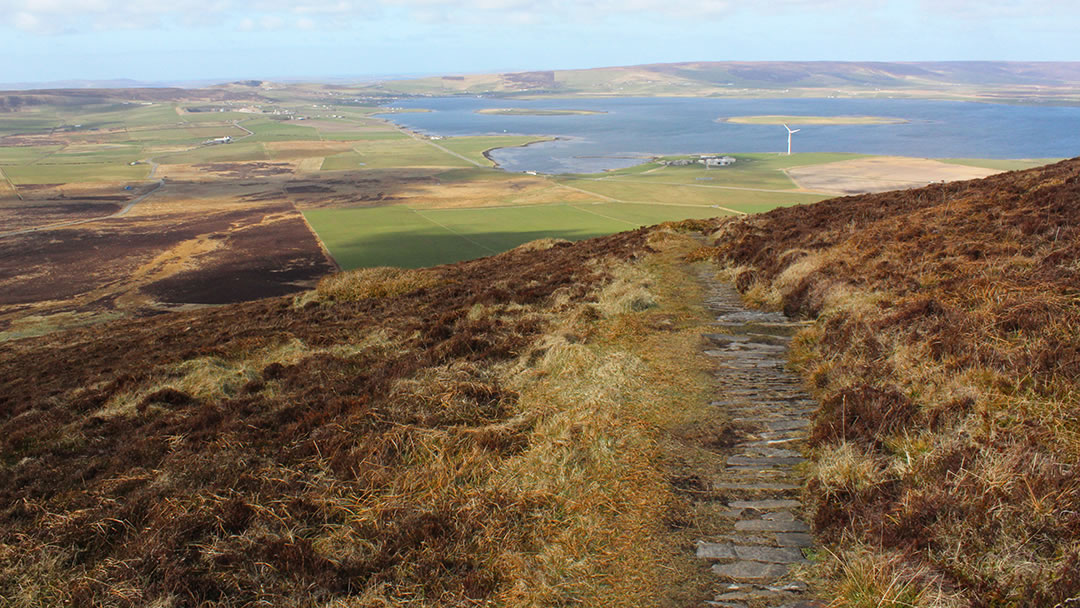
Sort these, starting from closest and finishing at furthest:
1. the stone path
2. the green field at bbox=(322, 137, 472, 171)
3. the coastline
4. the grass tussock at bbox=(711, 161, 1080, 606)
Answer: the grass tussock at bbox=(711, 161, 1080, 606) < the stone path < the coastline < the green field at bbox=(322, 137, 472, 171)

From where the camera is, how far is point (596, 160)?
14600cm

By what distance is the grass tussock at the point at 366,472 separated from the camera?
18.9ft

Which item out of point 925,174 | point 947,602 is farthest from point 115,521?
point 925,174

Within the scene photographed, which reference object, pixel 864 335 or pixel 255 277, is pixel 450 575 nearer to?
pixel 864 335

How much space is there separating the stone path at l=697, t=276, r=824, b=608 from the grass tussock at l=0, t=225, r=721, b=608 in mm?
588

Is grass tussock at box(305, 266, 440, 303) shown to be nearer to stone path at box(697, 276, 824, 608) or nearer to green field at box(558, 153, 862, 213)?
stone path at box(697, 276, 824, 608)

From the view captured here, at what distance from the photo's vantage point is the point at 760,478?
280 inches

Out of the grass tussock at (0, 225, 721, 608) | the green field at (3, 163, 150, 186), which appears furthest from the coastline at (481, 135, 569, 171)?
the grass tussock at (0, 225, 721, 608)

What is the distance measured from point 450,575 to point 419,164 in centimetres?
14157

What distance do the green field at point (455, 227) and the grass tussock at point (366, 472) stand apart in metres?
47.2

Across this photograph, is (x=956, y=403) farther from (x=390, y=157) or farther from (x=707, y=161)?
(x=390, y=157)

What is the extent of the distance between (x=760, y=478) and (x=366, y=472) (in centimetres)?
476

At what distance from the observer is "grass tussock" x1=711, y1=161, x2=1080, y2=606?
4.85 m

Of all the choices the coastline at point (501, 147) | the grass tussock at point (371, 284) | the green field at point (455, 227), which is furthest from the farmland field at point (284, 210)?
the grass tussock at point (371, 284)
